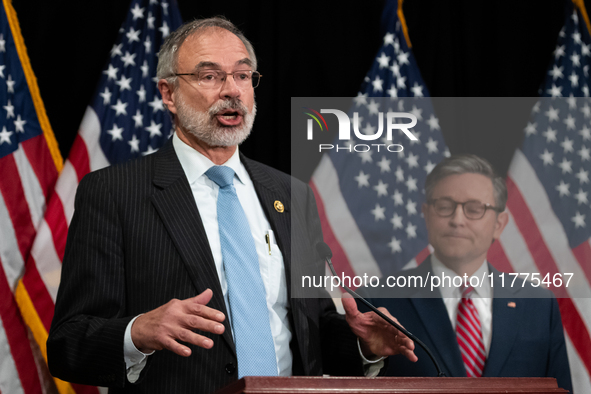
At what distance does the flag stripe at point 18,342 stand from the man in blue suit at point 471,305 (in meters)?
1.51

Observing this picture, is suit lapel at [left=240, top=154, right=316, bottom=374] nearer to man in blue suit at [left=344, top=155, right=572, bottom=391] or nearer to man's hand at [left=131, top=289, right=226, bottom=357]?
man's hand at [left=131, top=289, right=226, bottom=357]

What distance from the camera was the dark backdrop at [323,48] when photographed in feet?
10.2

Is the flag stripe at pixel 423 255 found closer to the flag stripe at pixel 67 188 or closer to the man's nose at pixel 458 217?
the man's nose at pixel 458 217

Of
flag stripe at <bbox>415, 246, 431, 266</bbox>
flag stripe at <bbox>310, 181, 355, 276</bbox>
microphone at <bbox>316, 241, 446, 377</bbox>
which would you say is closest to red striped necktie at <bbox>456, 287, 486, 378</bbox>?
flag stripe at <bbox>415, 246, 431, 266</bbox>

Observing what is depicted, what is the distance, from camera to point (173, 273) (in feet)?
5.95

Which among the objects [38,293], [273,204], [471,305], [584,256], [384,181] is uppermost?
[384,181]

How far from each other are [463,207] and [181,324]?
1.77 metres

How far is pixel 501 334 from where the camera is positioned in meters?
2.62

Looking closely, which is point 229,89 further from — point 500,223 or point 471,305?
point 500,223

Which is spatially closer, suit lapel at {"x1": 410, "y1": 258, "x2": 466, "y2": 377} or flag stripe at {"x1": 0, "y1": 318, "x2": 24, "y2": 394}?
suit lapel at {"x1": 410, "y1": 258, "x2": 466, "y2": 377}

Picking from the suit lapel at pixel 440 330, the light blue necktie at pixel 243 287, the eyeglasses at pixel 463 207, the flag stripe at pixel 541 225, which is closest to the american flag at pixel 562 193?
the flag stripe at pixel 541 225

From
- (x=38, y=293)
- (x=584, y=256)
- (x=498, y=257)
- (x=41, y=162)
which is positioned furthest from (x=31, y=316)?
(x=584, y=256)

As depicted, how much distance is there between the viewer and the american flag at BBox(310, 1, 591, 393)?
314 cm

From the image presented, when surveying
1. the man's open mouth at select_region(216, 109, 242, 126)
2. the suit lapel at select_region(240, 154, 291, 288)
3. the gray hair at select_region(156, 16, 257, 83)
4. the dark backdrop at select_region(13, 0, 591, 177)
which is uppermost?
the dark backdrop at select_region(13, 0, 591, 177)
